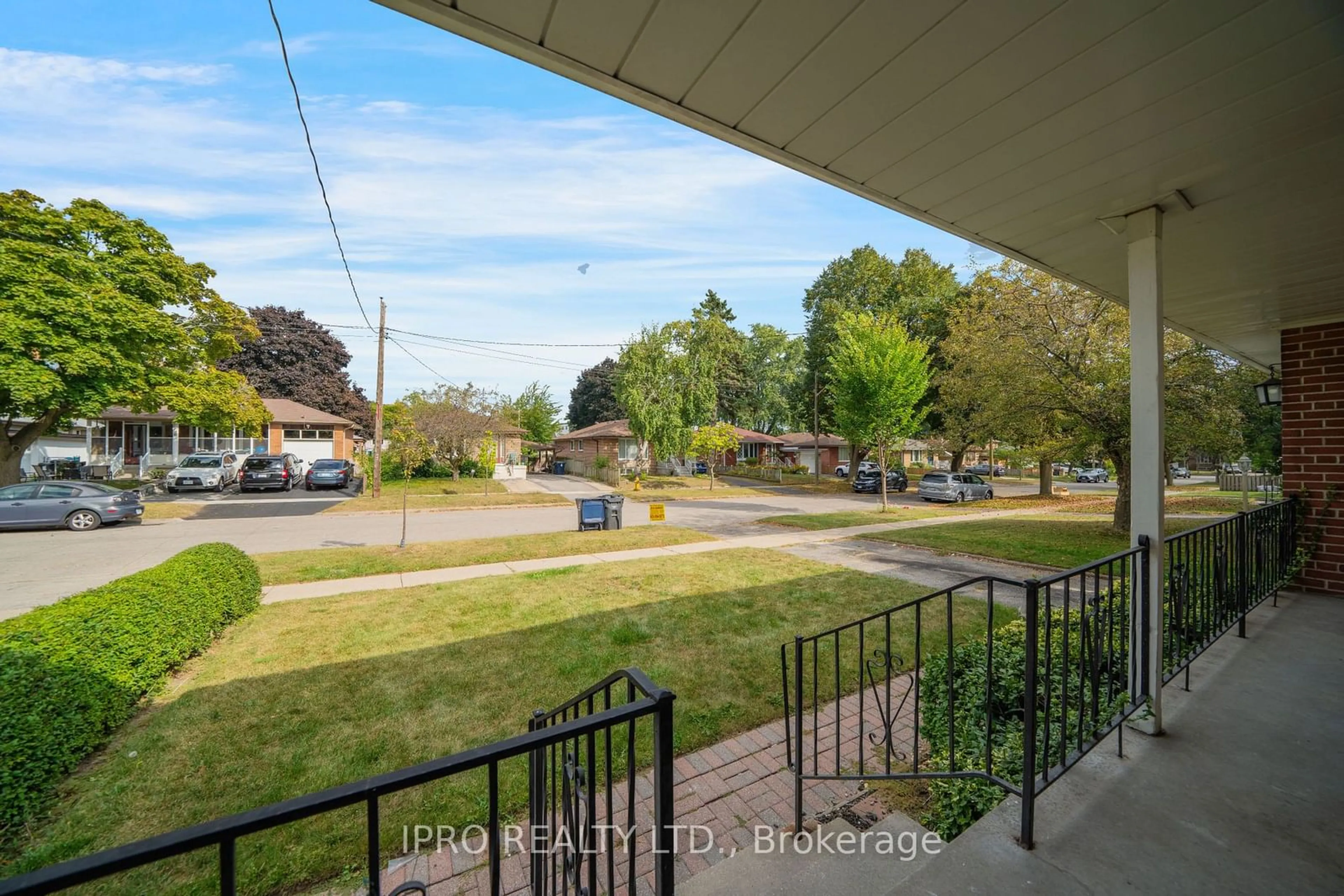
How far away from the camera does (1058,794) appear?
2205mm

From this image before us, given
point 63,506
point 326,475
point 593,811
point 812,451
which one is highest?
point 812,451

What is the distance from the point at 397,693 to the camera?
4.21 meters

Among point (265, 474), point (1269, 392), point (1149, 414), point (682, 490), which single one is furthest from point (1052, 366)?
point (265, 474)

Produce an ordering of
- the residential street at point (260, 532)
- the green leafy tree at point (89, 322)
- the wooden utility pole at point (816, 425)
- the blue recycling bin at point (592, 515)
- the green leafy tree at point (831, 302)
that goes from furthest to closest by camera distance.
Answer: the wooden utility pole at point (816, 425) → the green leafy tree at point (831, 302) → the green leafy tree at point (89, 322) → the blue recycling bin at point (592, 515) → the residential street at point (260, 532)

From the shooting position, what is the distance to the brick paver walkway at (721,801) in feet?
7.86

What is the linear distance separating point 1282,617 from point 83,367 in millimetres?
22986

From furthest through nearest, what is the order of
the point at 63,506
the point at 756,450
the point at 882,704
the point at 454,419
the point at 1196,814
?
1. the point at 756,450
2. the point at 454,419
3. the point at 63,506
4. the point at 882,704
5. the point at 1196,814

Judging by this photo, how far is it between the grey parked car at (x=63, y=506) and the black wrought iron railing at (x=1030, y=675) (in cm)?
1588

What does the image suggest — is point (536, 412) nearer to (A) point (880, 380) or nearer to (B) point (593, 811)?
(A) point (880, 380)

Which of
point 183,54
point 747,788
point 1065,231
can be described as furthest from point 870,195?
point 183,54

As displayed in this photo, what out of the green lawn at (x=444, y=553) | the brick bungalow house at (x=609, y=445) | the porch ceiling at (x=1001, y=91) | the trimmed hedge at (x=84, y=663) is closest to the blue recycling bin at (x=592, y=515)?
the green lawn at (x=444, y=553)

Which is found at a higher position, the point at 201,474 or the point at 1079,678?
the point at 201,474

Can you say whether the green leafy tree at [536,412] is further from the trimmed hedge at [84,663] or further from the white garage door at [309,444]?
the trimmed hedge at [84,663]

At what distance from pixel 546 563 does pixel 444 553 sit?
7.00 feet
